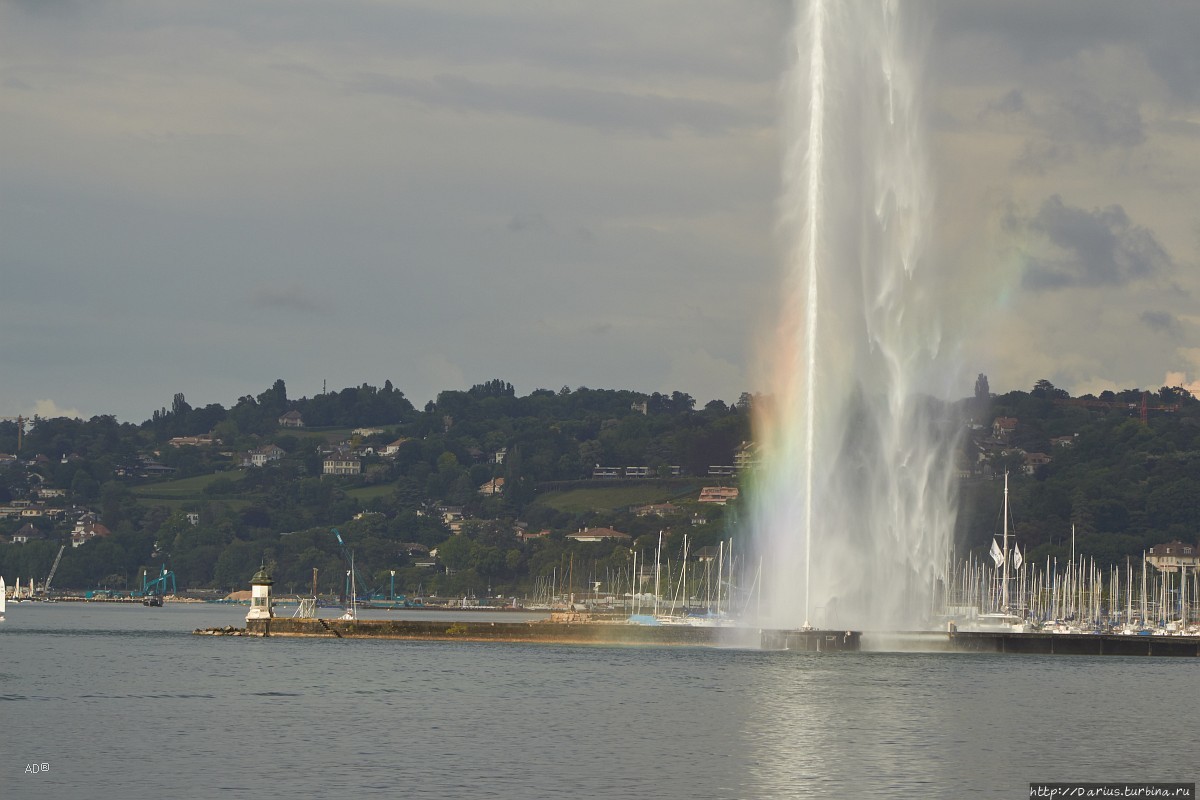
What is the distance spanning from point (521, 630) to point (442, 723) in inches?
2230

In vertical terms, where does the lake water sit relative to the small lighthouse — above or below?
below

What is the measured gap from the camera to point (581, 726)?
2493 inches

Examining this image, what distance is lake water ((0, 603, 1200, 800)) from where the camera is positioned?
4909cm

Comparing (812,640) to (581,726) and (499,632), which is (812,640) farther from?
(499,632)

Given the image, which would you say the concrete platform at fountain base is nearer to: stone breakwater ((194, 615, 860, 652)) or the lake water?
the lake water

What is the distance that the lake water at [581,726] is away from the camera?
161 ft

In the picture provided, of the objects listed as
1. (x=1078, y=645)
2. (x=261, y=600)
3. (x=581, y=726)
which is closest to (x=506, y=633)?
(x=261, y=600)

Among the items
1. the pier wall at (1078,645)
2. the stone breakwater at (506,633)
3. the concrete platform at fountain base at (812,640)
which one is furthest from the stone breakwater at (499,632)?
the concrete platform at fountain base at (812,640)

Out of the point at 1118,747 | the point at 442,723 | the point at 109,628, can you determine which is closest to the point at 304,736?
the point at 442,723

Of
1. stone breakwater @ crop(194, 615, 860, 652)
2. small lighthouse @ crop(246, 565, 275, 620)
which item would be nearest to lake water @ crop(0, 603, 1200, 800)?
stone breakwater @ crop(194, 615, 860, 652)

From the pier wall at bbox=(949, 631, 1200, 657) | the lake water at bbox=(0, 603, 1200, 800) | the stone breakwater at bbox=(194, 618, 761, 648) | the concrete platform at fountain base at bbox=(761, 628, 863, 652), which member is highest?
the concrete platform at fountain base at bbox=(761, 628, 863, 652)

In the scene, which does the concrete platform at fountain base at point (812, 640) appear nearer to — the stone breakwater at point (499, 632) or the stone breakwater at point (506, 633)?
the stone breakwater at point (506, 633)

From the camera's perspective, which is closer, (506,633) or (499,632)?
(506,633)

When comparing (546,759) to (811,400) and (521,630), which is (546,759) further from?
(521,630)
